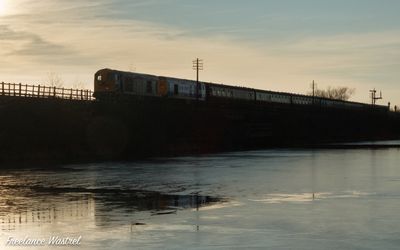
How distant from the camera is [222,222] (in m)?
15.5

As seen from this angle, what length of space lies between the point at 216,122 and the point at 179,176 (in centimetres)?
5035

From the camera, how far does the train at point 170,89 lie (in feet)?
Result: 208

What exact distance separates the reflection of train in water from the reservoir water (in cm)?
2690

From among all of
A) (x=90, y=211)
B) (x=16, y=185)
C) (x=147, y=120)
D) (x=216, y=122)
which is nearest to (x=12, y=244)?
(x=90, y=211)

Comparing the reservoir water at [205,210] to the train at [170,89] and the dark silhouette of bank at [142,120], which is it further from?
the train at [170,89]

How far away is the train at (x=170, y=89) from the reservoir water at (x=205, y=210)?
32.8 metres

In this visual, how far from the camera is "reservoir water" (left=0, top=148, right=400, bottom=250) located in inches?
517

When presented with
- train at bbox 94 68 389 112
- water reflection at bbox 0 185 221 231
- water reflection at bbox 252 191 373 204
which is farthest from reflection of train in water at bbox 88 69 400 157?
water reflection at bbox 252 191 373 204

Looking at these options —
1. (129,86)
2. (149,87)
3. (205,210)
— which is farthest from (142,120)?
(205,210)

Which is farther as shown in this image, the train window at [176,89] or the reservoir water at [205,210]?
the train window at [176,89]

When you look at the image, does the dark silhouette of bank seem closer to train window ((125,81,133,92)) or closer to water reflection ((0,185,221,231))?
train window ((125,81,133,92))

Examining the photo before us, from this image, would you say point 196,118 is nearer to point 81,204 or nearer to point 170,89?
point 170,89

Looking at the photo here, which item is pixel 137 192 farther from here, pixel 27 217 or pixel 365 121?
pixel 365 121

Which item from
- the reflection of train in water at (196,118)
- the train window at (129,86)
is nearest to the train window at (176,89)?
the reflection of train in water at (196,118)
